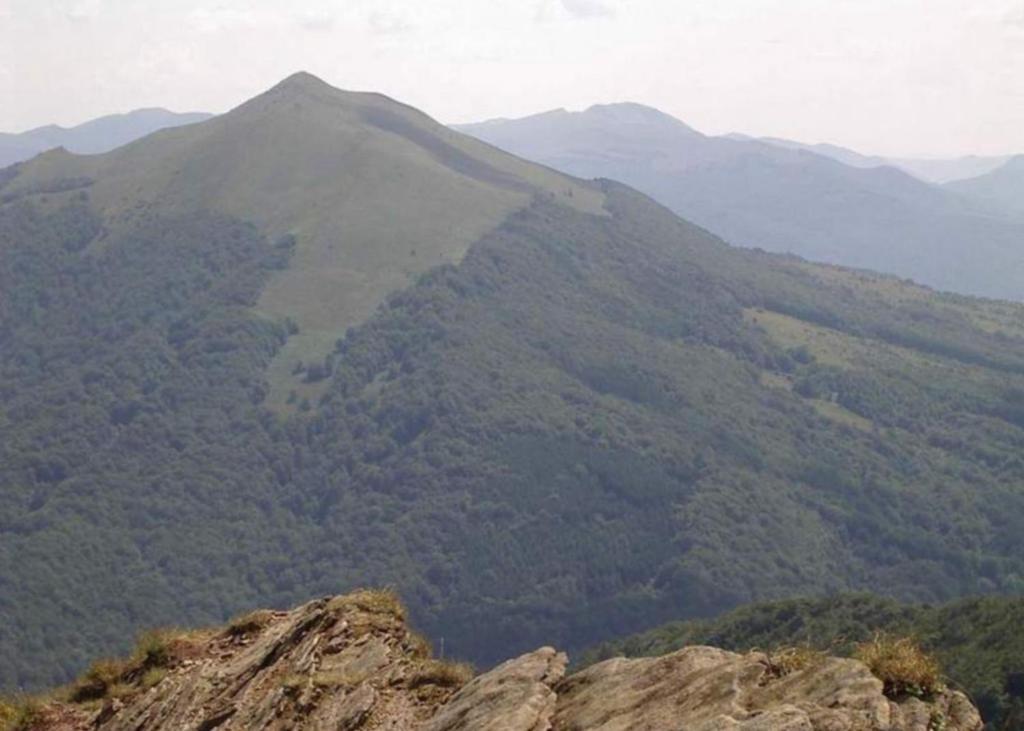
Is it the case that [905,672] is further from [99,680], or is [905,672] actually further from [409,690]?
[99,680]

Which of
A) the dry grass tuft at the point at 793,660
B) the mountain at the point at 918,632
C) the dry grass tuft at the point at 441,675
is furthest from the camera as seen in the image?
the mountain at the point at 918,632

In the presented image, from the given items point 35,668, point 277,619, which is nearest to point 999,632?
point 277,619

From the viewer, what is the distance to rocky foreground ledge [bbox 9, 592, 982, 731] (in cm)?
1450

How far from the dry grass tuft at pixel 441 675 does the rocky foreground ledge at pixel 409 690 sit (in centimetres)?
3

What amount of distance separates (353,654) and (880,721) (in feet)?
35.8

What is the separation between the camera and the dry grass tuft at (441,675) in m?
19.4

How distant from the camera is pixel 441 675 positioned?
19.6 metres

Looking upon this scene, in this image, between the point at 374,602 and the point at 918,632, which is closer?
the point at 374,602

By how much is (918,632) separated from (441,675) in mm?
75751

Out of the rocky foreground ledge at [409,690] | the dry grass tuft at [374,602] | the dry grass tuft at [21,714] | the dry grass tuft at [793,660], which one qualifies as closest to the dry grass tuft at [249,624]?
the rocky foreground ledge at [409,690]

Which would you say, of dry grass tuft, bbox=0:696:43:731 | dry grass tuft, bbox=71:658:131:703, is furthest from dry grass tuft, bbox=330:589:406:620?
dry grass tuft, bbox=0:696:43:731

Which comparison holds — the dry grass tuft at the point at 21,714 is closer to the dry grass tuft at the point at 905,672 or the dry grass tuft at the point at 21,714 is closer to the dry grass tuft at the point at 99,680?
the dry grass tuft at the point at 99,680

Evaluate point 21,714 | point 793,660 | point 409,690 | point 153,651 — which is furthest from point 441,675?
point 21,714

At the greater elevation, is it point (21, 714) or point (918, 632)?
point (21, 714)
